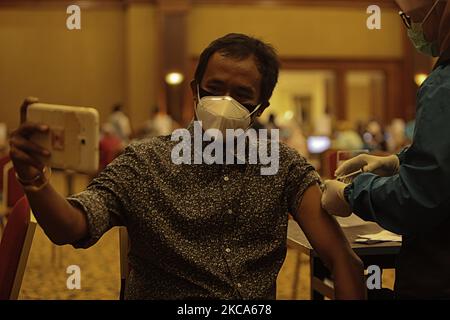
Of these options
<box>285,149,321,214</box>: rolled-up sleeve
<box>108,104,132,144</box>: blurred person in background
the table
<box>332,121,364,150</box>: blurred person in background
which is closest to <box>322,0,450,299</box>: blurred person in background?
<box>285,149,321,214</box>: rolled-up sleeve

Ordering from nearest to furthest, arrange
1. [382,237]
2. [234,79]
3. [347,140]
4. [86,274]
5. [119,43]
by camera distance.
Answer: [234,79] → [382,237] → [86,274] → [347,140] → [119,43]

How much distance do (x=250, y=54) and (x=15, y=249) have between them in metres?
0.80

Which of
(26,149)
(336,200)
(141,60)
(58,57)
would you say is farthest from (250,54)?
(58,57)

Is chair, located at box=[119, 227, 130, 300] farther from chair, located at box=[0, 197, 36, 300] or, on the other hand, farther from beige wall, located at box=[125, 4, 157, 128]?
beige wall, located at box=[125, 4, 157, 128]

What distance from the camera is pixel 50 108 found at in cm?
115

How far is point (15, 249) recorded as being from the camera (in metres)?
1.73

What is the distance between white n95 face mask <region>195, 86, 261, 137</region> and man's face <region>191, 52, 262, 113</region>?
1.2 inches

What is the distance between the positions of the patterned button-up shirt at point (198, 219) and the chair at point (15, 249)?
0.30m

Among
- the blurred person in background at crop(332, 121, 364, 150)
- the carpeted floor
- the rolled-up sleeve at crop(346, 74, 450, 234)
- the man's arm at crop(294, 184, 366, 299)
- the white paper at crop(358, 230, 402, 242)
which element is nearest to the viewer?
the rolled-up sleeve at crop(346, 74, 450, 234)

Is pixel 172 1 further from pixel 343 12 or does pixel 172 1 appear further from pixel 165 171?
pixel 165 171

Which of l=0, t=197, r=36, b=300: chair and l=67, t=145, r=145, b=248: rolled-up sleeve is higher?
l=67, t=145, r=145, b=248: rolled-up sleeve

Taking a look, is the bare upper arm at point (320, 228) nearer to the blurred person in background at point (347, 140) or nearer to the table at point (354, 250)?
the table at point (354, 250)

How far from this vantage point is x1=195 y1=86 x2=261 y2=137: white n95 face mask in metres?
1.60

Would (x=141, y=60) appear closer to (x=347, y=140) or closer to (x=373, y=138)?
(x=373, y=138)
